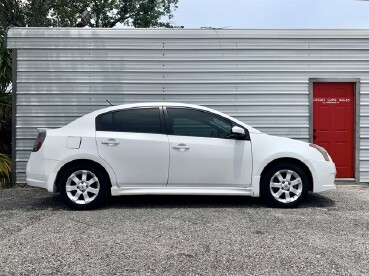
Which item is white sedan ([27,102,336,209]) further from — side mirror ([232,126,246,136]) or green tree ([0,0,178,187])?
green tree ([0,0,178,187])

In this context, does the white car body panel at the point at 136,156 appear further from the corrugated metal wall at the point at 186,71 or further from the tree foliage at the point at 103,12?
the tree foliage at the point at 103,12

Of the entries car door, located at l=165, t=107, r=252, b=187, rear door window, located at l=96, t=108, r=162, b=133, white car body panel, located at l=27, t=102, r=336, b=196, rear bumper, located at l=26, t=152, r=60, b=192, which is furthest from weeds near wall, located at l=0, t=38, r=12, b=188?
car door, located at l=165, t=107, r=252, b=187

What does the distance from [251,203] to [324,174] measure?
1254mm

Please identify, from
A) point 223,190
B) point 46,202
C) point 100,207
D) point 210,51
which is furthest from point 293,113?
point 46,202

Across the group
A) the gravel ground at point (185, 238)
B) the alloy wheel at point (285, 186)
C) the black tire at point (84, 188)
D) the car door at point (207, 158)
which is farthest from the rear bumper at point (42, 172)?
the alloy wheel at point (285, 186)

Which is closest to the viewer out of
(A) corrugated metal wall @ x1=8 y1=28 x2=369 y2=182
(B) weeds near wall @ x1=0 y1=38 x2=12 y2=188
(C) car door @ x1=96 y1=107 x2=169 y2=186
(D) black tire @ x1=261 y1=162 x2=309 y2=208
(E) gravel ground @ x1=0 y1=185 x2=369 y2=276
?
(E) gravel ground @ x1=0 y1=185 x2=369 y2=276

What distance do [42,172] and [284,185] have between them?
3.74 m

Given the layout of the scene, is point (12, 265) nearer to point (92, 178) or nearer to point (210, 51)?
point (92, 178)

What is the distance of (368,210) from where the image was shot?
258 inches

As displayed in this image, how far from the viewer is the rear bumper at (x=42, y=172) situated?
6.48m

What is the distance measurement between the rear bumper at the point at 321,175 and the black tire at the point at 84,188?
3.21m

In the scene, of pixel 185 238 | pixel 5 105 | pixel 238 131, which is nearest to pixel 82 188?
pixel 185 238

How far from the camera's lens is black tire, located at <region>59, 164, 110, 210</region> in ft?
21.2

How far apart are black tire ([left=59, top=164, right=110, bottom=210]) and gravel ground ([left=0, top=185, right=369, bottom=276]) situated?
155 millimetres
